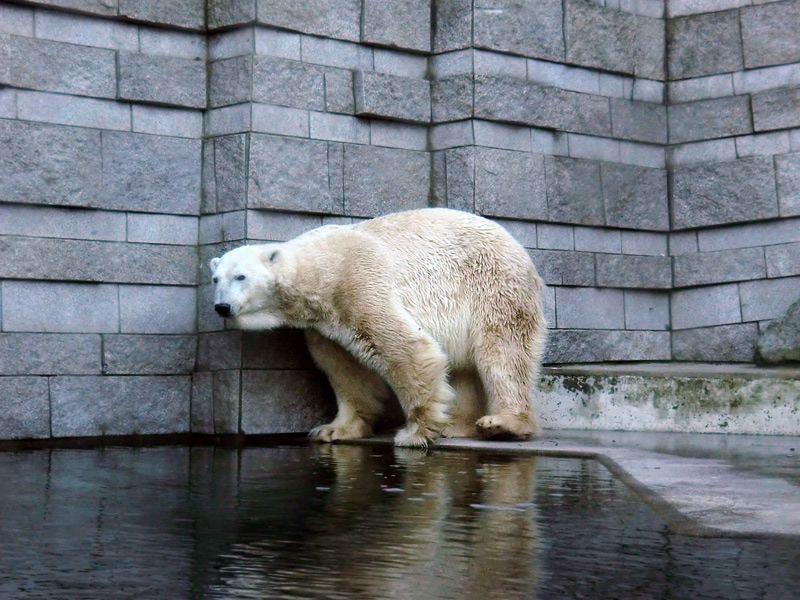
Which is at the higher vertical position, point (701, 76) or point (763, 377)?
point (701, 76)

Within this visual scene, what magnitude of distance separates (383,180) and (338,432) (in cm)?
176

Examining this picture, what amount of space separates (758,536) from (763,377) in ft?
13.3

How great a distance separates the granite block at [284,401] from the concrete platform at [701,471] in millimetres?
624

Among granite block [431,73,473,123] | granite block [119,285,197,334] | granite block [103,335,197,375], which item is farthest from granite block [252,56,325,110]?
granite block [103,335,197,375]

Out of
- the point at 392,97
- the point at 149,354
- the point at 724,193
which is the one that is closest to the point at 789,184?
the point at 724,193

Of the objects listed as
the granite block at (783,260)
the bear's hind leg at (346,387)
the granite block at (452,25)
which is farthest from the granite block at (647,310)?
the bear's hind leg at (346,387)

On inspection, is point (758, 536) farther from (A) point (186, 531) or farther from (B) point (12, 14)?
(B) point (12, 14)

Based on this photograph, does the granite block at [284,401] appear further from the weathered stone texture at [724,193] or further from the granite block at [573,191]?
the weathered stone texture at [724,193]

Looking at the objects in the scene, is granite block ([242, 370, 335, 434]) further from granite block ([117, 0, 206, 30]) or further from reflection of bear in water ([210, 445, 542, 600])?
granite block ([117, 0, 206, 30])

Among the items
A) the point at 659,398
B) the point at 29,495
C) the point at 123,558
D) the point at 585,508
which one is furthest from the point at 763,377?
the point at 123,558

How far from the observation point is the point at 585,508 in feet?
13.3

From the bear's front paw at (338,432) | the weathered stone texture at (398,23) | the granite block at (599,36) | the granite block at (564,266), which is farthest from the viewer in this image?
the granite block at (599,36)

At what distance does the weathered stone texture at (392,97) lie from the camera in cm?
782

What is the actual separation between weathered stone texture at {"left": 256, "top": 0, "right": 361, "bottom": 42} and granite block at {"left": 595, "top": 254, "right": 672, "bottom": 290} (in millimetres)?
2420
